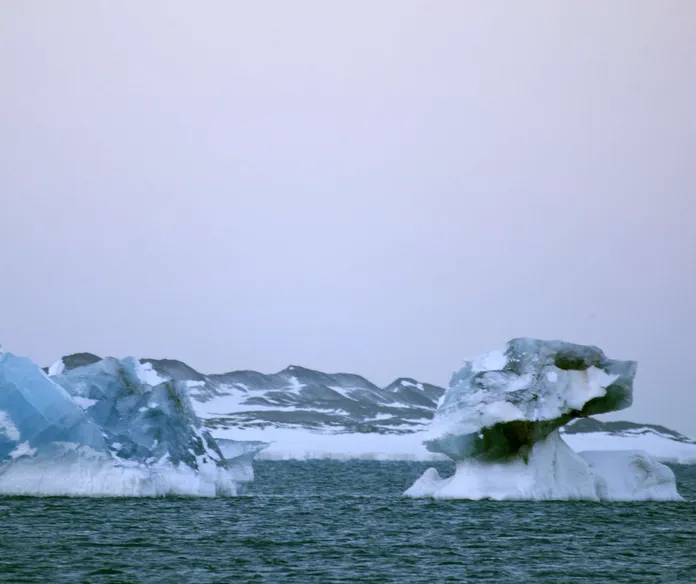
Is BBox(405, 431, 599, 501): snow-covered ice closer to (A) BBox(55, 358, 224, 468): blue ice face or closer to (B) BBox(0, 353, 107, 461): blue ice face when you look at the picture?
(A) BBox(55, 358, 224, 468): blue ice face

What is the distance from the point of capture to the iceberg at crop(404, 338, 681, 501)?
1324 inches

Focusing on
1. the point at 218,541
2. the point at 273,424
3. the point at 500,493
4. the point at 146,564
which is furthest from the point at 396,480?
the point at 273,424

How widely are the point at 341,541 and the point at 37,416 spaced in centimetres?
1065

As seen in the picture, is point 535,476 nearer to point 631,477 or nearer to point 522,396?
point 522,396

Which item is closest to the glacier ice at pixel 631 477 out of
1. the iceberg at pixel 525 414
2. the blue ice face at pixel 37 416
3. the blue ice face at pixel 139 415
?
the iceberg at pixel 525 414

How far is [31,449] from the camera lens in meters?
32.7

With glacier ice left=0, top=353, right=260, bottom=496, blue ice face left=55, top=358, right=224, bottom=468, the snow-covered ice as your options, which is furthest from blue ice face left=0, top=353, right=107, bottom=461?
the snow-covered ice

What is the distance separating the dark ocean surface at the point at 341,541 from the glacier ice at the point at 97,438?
64 centimetres

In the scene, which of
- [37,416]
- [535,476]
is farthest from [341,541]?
[37,416]

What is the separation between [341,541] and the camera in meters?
26.5

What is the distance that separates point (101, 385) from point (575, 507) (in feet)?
46.9

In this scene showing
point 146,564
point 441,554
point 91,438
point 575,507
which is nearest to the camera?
point 146,564

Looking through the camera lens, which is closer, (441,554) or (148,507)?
(441,554)

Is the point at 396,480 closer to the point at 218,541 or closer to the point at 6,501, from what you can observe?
the point at 6,501
